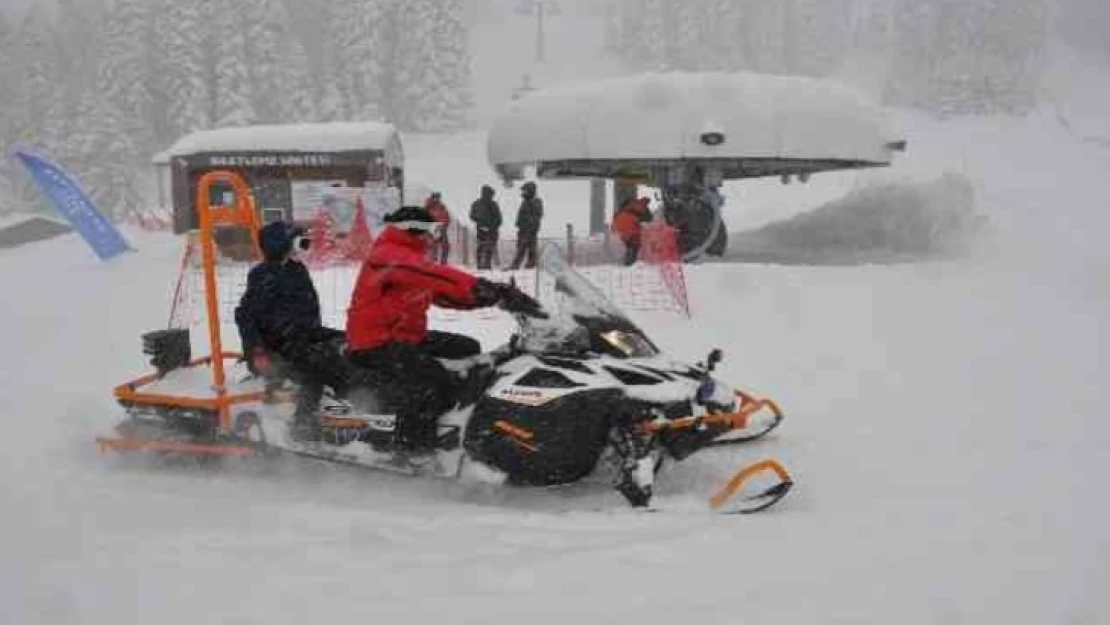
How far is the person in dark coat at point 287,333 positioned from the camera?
596 cm

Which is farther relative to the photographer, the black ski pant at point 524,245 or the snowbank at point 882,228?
the snowbank at point 882,228

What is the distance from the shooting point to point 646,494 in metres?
5.33

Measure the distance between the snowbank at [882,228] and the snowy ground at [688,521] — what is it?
8436 mm

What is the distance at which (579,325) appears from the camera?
18.8ft

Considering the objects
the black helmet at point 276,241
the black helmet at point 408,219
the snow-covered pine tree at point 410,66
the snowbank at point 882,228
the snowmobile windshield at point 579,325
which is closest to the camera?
the black helmet at point 408,219

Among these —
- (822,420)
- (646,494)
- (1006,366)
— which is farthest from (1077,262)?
(646,494)

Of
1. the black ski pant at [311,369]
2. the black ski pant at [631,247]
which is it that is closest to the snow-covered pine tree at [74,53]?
the black ski pant at [631,247]

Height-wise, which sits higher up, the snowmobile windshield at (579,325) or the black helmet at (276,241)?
the black helmet at (276,241)

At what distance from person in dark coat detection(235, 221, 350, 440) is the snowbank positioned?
45.7ft

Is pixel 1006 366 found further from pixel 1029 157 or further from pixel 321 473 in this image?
pixel 1029 157

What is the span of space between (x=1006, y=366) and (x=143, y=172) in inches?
2134

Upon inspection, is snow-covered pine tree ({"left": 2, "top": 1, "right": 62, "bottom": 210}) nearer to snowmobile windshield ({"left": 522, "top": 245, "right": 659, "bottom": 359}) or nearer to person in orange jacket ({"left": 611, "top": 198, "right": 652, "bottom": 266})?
person in orange jacket ({"left": 611, "top": 198, "right": 652, "bottom": 266})

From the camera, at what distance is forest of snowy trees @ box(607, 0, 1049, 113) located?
60.2 meters

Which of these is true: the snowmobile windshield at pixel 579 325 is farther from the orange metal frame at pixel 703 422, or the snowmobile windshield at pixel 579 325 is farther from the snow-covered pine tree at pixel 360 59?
the snow-covered pine tree at pixel 360 59
